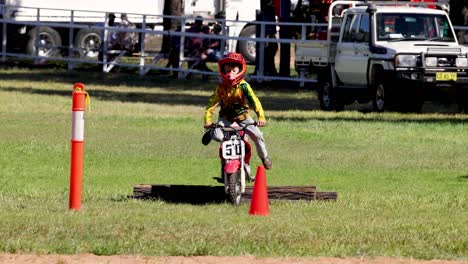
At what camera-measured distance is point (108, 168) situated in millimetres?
17812

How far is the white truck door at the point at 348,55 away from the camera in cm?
2830

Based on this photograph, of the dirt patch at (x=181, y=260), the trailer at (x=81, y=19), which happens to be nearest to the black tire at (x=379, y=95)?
the trailer at (x=81, y=19)

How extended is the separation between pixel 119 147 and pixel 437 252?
34.6ft

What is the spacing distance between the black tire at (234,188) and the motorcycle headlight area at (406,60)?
45.1 ft

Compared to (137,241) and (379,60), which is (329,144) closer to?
(379,60)

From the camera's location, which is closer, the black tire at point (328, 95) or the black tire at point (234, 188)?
the black tire at point (234, 188)

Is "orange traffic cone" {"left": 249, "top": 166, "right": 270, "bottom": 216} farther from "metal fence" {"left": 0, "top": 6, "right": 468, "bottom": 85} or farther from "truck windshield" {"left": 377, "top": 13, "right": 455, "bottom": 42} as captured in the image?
"metal fence" {"left": 0, "top": 6, "right": 468, "bottom": 85}

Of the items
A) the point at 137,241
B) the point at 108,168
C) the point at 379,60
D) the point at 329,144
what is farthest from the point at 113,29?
the point at 137,241

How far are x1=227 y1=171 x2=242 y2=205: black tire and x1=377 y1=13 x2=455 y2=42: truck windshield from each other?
14.5 m

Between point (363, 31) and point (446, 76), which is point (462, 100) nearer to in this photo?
point (446, 76)

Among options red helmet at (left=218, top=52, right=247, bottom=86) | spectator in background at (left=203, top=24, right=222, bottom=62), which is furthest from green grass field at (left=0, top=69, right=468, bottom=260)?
spectator in background at (left=203, top=24, right=222, bottom=62)

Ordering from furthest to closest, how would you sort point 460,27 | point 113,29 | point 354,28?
point 113,29 → point 460,27 → point 354,28

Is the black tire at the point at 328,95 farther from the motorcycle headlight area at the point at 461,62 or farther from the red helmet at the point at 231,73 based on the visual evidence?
the red helmet at the point at 231,73

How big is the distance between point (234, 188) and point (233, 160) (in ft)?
0.84
